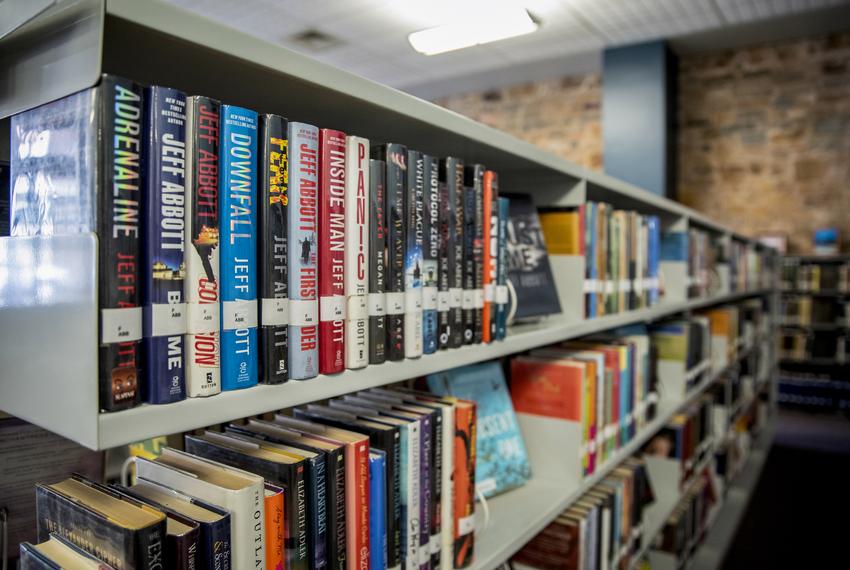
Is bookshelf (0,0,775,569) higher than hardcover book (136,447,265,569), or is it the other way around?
bookshelf (0,0,775,569)

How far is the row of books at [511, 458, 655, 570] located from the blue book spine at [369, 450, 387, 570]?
31.5 inches

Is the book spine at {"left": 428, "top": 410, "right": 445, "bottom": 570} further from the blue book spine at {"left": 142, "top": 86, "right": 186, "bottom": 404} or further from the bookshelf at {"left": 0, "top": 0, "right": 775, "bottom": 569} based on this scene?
the blue book spine at {"left": 142, "top": 86, "right": 186, "bottom": 404}

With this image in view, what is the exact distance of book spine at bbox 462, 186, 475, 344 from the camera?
1.04m

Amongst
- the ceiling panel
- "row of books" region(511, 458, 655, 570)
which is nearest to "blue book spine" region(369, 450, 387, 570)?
"row of books" region(511, 458, 655, 570)

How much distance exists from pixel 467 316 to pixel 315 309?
0.38 m

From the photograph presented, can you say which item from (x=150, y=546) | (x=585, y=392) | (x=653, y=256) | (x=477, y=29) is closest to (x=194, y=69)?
(x=150, y=546)

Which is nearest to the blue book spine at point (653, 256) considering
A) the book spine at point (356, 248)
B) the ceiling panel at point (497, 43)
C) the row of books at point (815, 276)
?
the book spine at point (356, 248)

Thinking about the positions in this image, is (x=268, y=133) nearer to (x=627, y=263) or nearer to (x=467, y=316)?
(x=467, y=316)

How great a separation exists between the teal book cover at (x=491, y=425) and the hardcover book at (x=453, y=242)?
376 mm

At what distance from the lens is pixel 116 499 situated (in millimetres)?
684

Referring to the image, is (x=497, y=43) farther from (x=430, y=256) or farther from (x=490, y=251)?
(x=430, y=256)

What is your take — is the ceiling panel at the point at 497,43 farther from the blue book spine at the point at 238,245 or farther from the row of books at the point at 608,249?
the blue book spine at the point at 238,245

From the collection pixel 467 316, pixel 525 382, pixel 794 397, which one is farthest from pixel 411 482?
pixel 794 397

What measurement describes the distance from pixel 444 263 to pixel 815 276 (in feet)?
19.2
